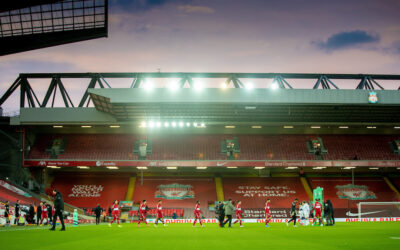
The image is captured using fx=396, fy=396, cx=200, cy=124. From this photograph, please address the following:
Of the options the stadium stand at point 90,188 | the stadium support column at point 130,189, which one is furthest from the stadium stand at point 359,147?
the stadium stand at point 90,188

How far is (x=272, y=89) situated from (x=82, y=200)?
26.4 meters

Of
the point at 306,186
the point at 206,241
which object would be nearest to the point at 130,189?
the point at 306,186

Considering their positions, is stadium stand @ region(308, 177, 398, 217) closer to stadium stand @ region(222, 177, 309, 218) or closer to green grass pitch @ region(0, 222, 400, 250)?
stadium stand @ region(222, 177, 309, 218)

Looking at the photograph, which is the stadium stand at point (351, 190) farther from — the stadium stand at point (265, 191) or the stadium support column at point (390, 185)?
the stadium stand at point (265, 191)

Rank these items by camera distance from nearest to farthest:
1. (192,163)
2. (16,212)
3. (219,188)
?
(16,212) → (192,163) → (219,188)

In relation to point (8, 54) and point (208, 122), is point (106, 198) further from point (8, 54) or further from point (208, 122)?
point (8, 54)

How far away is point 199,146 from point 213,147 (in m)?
1.84

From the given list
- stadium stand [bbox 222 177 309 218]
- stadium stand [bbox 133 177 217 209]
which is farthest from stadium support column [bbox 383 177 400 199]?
stadium stand [bbox 133 177 217 209]

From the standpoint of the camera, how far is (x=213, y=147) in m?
51.8

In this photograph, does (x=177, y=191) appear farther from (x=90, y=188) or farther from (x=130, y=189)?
(x=90, y=188)

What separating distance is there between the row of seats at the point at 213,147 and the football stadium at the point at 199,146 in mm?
136

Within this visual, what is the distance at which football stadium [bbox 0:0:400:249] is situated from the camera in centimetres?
4316

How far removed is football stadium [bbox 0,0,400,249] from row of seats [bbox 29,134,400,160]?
0.14m

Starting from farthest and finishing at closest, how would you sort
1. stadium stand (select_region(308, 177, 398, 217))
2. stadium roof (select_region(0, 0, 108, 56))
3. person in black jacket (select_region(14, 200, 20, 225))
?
1. stadium stand (select_region(308, 177, 398, 217))
2. stadium roof (select_region(0, 0, 108, 56))
3. person in black jacket (select_region(14, 200, 20, 225))
